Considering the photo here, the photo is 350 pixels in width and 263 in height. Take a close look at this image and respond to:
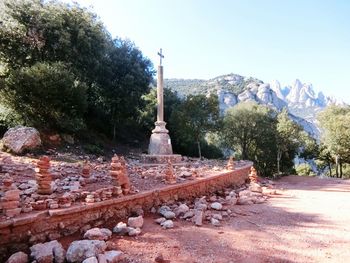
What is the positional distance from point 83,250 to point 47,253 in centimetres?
47

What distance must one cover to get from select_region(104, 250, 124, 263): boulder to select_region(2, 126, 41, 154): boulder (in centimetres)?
996

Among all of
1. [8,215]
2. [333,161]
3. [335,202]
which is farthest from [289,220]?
[333,161]

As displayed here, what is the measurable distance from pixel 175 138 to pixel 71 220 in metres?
21.2

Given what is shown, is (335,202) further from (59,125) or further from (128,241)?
(59,125)

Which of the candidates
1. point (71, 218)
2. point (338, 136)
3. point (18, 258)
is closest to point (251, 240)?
point (71, 218)

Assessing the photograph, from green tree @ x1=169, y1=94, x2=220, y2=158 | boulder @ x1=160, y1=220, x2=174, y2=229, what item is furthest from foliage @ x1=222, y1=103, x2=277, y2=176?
boulder @ x1=160, y1=220, x2=174, y2=229

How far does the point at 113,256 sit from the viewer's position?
4.37 meters

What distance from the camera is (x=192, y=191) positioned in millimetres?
9359

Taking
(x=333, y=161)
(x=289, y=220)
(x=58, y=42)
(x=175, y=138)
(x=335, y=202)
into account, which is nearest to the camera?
(x=289, y=220)

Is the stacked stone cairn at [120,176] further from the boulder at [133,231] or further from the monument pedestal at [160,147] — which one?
the monument pedestal at [160,147]

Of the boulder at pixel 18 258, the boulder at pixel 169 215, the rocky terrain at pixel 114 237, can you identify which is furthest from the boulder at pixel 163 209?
the boulder at pixel 18 258

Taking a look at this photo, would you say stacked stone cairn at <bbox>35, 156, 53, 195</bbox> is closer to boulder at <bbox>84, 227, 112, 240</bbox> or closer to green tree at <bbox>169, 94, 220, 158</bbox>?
boulder at <bbox>84, 227, 112, 240</bbox>

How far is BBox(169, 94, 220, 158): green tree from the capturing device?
2370 centimetres

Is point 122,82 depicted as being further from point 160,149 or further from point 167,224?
point 167,224
